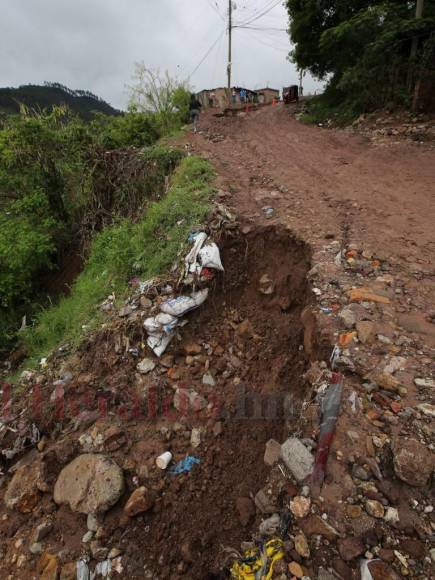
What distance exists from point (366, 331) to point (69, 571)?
2215 mm

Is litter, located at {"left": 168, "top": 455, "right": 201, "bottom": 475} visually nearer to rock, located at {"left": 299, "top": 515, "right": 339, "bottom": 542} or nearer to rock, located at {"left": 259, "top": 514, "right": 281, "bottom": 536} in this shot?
rock, located at {"left": 259, "top": 514, "right": 281, "bottom": 536}

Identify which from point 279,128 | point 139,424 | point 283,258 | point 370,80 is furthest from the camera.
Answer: point 279,128

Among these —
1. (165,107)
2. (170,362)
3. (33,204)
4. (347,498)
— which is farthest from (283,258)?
(165,107)

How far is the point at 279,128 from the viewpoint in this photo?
30.2 feet

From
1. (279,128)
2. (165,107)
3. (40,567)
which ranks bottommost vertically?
(40,567)

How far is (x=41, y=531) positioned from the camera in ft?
6.45

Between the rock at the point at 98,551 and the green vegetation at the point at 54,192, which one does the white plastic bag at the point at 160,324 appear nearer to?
the rock at the point at 98,551

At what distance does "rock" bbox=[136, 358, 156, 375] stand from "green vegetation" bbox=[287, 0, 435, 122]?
27.1 ft

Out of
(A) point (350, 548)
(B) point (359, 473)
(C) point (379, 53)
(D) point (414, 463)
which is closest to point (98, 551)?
(A) point (350, 548)

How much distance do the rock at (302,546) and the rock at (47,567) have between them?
1387mm

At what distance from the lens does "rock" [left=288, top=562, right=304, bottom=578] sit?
1.29 metres

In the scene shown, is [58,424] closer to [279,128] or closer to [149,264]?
[149,264]

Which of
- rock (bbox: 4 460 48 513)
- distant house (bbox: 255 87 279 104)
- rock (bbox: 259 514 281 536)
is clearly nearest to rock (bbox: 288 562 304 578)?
rock (bbox: 259 514 281 536)

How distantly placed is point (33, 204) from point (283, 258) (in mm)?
5012
